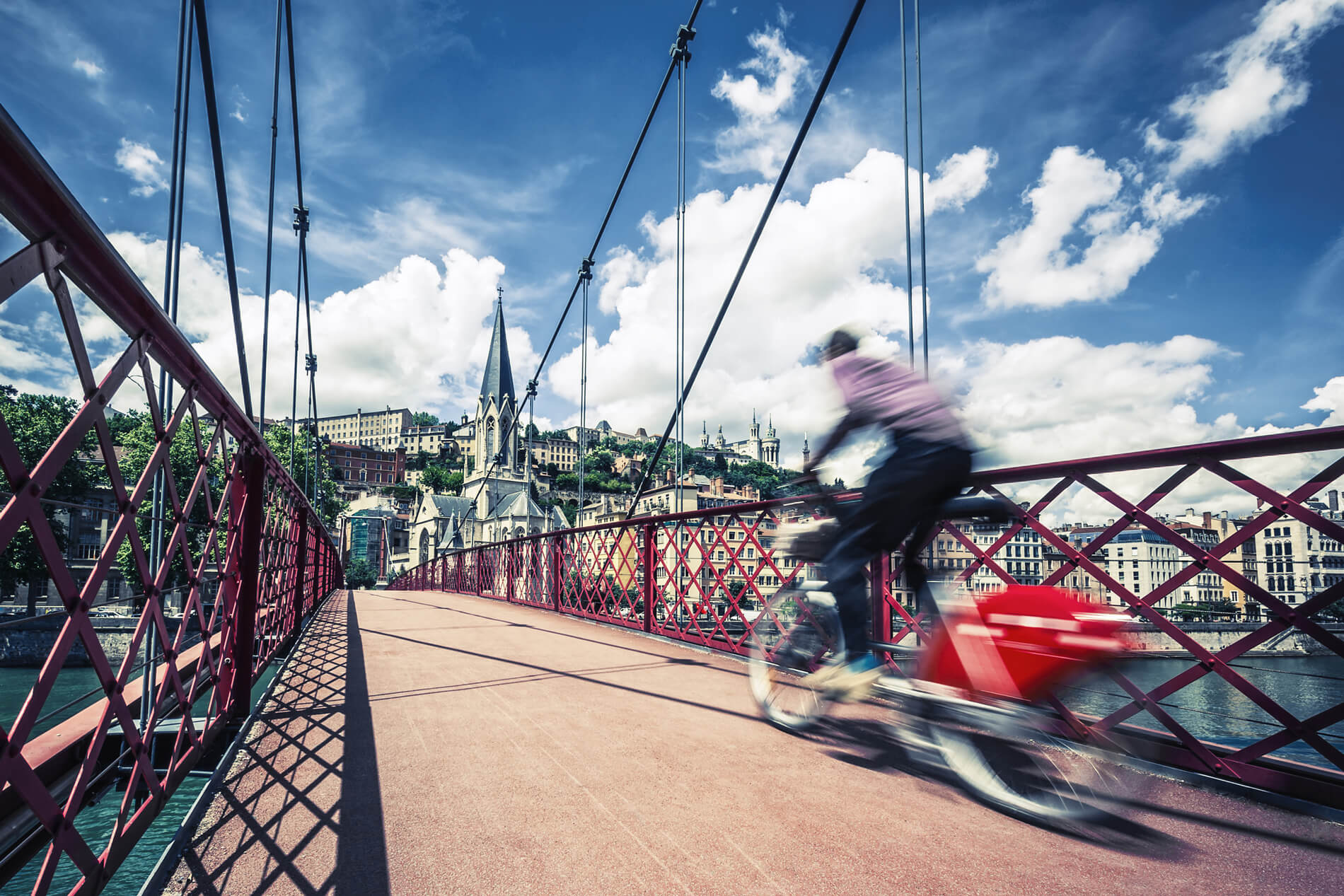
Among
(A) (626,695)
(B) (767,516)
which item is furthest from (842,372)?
(B) (767,516)

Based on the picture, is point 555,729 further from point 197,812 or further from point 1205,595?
point 1205,595

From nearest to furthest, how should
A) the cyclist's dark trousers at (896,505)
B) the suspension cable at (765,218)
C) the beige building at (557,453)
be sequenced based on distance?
the cyclist's dark trousers at (896,505)
the suspension cable at (765,218)
the beige building at (557,453)

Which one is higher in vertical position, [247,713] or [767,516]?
[767,516]

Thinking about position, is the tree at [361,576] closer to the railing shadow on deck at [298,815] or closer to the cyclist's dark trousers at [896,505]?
the railing shadow on deck at [298,815]

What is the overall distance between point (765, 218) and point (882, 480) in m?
5.82

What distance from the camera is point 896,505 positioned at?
2541 mm

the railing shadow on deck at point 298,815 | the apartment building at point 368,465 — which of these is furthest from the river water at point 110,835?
the apartment building at point 368,465

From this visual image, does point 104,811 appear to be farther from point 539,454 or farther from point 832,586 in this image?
point 539,454

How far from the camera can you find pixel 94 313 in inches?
65.9

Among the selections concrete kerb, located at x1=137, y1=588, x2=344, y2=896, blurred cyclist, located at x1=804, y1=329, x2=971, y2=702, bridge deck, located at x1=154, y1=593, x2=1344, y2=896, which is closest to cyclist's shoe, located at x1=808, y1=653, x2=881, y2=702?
blurred cyclist, located at x1=804, y1=329, x2=971, y2=702

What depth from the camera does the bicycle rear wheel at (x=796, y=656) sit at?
308 centimetres

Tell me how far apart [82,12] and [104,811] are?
3.58 m

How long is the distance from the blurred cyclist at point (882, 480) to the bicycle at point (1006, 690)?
0.28ft

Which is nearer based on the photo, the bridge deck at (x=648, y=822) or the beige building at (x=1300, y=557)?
the bridge deck at (x=648, y=822)
